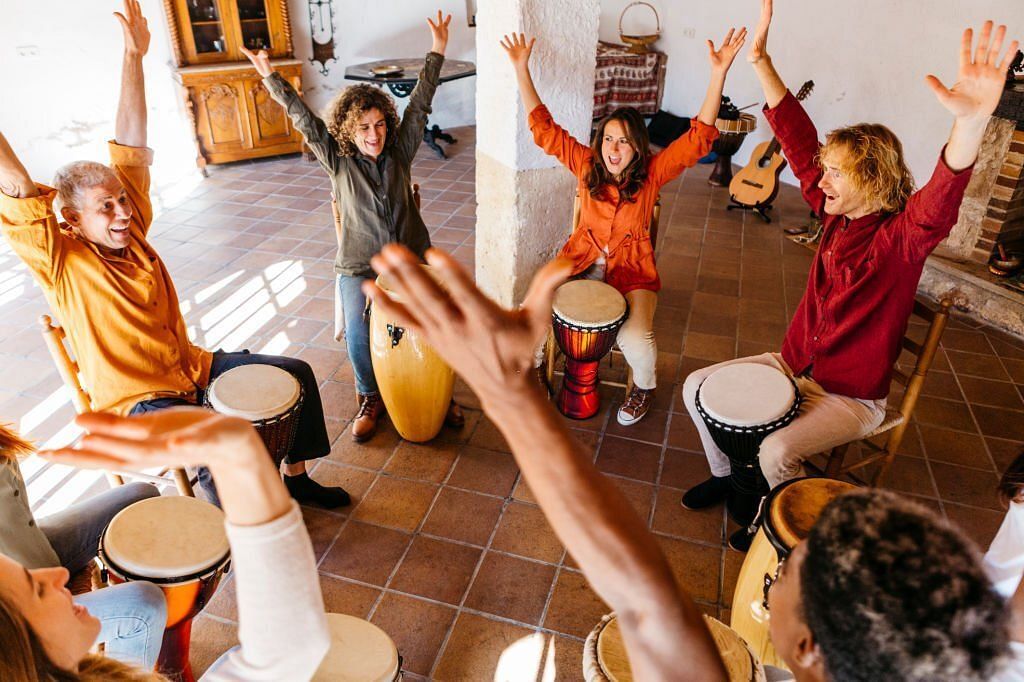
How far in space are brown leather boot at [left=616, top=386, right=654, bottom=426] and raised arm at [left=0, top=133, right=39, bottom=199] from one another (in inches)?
97.2

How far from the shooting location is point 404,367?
2.97 m

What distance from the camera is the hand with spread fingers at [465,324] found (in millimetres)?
777

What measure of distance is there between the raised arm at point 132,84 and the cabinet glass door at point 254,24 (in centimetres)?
469

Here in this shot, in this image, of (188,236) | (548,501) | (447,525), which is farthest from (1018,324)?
(188,236)

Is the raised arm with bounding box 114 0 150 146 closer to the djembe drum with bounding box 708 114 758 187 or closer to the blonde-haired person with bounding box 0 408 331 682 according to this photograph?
the blonde-haired person with bounding box 0 408 331 682

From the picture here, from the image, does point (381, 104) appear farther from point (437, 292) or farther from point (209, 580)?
point (437, 292)

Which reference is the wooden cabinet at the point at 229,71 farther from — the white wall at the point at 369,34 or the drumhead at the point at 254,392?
the drumhead at the point at 254,392

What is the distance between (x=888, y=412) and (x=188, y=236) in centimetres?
492

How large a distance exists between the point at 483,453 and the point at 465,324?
2.42 m

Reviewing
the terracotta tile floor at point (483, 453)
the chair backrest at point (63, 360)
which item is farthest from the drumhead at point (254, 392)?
the terracotta tile floor at point (483, 453)

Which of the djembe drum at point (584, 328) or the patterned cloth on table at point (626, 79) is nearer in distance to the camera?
the djembe drum at point (584, 328)

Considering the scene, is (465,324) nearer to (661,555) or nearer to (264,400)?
(661,555)

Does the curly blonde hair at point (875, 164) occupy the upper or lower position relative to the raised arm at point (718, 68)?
lower

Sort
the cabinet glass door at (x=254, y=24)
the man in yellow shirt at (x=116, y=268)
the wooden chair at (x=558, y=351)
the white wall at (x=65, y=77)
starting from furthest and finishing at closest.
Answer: the cabinet glass door at (x=254, y=24) < the white wall at (x=65, y=77) < the wooden chair at (x=558, y=351) < the man in yellow shirt at (x=116, y=268)
